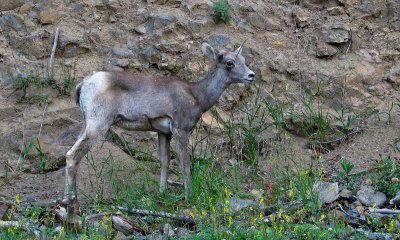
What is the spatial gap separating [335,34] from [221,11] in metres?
1.85

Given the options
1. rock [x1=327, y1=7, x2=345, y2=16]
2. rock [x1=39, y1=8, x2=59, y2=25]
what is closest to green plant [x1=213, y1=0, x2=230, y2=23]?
rock [x1=327, y1=7, x2=345, y2=16]

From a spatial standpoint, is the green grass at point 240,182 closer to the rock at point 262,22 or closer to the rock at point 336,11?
the rock at point 262,22

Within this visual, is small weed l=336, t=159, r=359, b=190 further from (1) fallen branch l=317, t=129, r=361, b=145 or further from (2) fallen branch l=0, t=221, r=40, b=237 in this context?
(2) fallen branch l=0, t=221, r=40, b=237

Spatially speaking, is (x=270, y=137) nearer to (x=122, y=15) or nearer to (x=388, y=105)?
(x=388, y=105)

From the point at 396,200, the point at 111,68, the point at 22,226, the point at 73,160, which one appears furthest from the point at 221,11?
the point at 22,226

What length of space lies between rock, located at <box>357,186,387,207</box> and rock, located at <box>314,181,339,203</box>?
0.31m

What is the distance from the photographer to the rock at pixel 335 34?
12.7 metres

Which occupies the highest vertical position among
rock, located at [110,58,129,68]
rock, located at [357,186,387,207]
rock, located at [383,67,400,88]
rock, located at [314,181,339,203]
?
rock, located at [110,58,129,68]

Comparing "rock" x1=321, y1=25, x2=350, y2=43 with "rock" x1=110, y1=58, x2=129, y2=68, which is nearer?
"rock" x1=110, y1=58, x2=129, y2=68

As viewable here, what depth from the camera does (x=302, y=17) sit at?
12.9 metres

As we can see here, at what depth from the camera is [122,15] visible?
12609 millimetres

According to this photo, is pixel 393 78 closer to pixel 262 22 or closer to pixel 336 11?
pixel 336 11

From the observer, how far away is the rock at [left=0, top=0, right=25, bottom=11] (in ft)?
40.3

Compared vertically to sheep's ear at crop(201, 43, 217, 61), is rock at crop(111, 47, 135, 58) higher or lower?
lower
